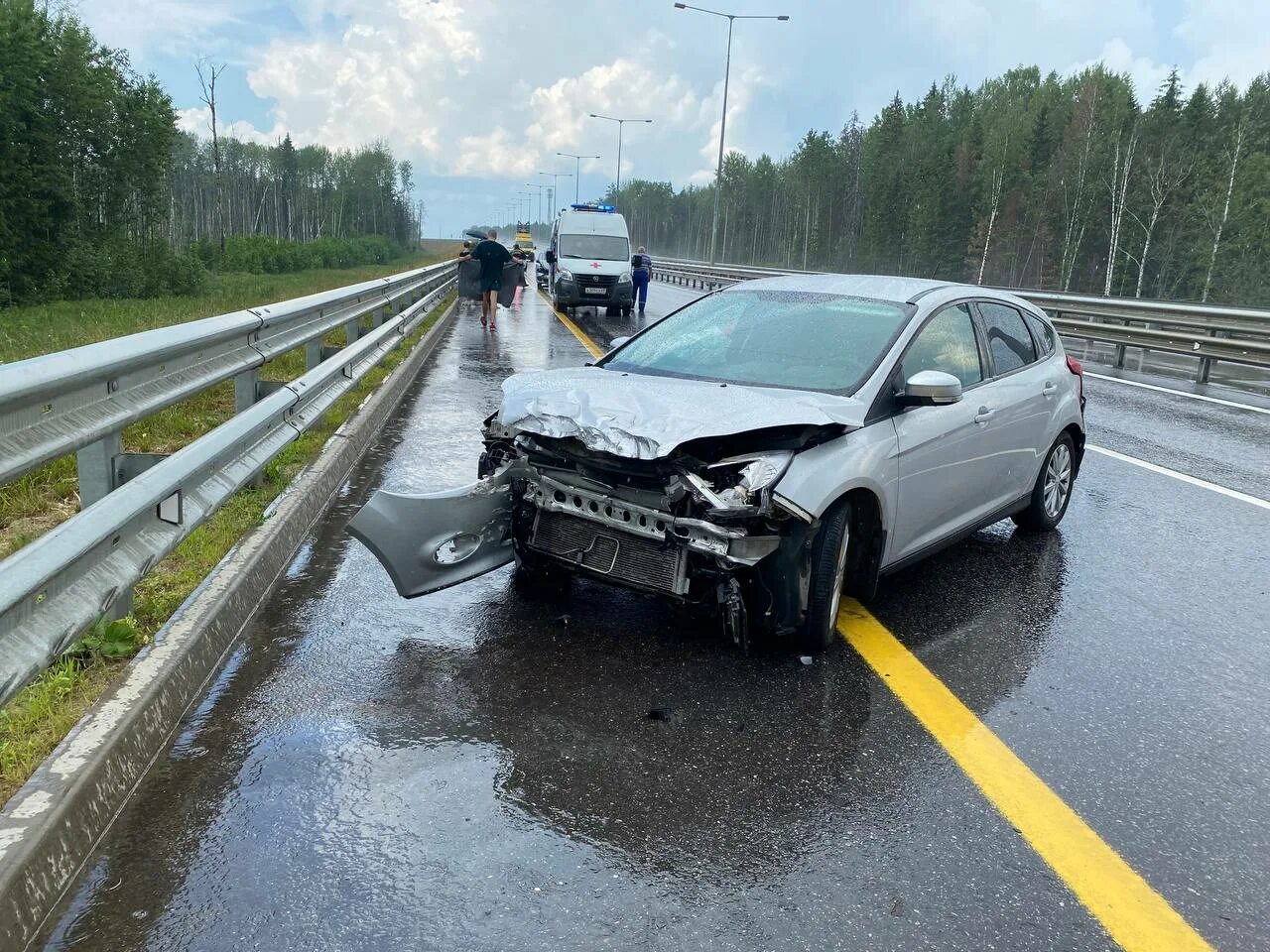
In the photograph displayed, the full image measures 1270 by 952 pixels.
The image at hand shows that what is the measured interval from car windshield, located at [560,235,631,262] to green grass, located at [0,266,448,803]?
18630 mm

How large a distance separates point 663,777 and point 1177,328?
22.1 metres

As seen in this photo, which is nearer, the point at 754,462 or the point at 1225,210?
the point at 754,462

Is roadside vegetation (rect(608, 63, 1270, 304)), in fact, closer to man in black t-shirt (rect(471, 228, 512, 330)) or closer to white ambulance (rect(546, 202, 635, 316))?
white ambulance (rect(546, 202, 635, 316))

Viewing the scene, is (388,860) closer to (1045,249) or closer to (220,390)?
(220,390)

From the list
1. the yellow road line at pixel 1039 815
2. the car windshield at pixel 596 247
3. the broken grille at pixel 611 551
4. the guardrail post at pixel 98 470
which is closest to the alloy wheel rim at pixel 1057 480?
the yellow road line at pixel 1039 815

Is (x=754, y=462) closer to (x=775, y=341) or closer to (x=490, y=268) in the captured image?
(x=775, y=341)

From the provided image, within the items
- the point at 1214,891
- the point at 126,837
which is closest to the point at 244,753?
the point at 126,837

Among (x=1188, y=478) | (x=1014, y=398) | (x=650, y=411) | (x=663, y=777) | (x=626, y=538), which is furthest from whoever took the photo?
(x=1188, y=478)

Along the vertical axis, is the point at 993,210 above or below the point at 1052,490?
above

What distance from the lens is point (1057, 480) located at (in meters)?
6.68

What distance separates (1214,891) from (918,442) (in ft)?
8.04

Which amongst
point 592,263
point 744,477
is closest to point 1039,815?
point 744,477

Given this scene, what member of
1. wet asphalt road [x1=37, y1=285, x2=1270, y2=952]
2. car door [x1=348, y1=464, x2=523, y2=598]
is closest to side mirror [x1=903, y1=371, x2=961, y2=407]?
wet asphalt road [x1=37, y1=285, x2=1270, y2=952]

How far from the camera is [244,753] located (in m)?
3.40
